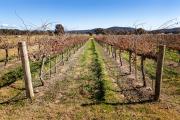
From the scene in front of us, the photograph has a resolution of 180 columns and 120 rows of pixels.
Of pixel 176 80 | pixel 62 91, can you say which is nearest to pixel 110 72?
pixel 176 80

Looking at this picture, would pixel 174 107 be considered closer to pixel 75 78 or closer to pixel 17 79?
pixel 75 78

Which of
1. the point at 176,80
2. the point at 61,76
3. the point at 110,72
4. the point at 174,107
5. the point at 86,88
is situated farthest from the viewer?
the point at 110,72

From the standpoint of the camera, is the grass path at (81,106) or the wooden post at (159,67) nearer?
the grass path at (81,106)

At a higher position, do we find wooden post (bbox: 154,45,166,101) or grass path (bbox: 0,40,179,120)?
wooden post (bbox: 154,45,166,101)

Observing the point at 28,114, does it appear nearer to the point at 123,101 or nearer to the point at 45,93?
the point at 45,93

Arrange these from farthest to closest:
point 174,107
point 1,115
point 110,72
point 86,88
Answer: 1. point 110,72
2. point 86,88
3. point 174,107
4. point 1,115

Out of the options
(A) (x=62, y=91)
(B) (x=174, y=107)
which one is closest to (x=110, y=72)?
(A) (x=62, y=91)

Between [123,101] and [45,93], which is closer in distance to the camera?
[123,101]

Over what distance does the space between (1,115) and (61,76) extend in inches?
249

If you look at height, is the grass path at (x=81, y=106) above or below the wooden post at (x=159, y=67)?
below

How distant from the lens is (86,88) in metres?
11.6

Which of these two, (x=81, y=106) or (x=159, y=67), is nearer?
(x=81, y=106)

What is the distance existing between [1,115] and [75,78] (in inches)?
237

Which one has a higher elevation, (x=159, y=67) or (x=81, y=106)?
(x=159, y=67)
